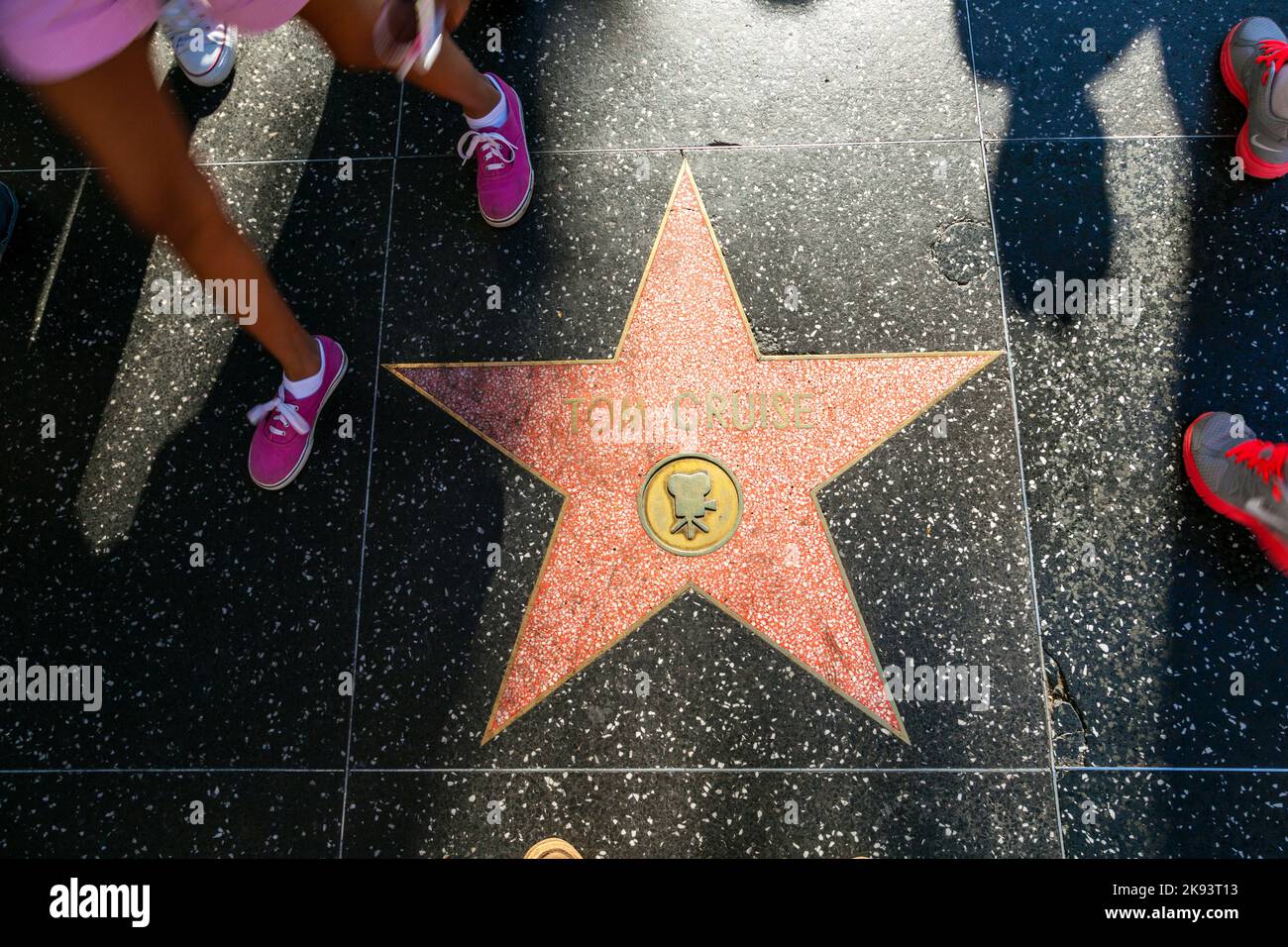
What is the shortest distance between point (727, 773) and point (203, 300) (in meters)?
1.98

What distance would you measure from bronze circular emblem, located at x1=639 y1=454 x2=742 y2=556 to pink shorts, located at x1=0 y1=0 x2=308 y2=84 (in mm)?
1387

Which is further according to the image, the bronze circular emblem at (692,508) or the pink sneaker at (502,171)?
the pink sneaker at (502,171)

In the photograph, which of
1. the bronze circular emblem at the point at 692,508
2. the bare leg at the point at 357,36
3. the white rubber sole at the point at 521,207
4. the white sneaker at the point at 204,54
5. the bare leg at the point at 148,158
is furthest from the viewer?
the white sneaker at the point at 204,54

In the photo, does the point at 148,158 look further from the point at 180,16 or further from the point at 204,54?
the point at 204,54

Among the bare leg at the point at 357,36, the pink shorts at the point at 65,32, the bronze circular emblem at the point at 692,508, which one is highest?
the bare leg at the point at 357,36

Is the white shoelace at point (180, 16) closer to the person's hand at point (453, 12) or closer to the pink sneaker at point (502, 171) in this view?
the person's hand at point (453, 12)

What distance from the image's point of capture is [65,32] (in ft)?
3.81

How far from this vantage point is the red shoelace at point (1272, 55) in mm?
2141

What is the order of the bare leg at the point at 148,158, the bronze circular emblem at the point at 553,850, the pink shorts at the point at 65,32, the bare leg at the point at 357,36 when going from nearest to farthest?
the pink shorts at the point at 65,32 < the bare leg at the point at 148,158 < the bare leg at the point at 357,36 < the bronze circular emblem at the point at 553,850

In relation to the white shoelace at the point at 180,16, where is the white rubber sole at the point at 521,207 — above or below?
below

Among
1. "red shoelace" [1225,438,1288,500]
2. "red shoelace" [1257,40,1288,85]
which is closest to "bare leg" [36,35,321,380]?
"red shoelace" [1225,438,1288,500]

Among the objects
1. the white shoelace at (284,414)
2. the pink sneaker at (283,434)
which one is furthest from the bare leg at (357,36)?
the white shoelace at (284,414)

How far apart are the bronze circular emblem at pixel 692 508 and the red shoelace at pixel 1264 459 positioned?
1.26 metres

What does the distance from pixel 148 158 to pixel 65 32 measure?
26cm
